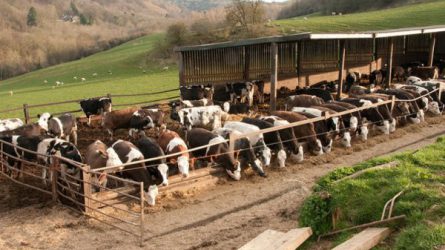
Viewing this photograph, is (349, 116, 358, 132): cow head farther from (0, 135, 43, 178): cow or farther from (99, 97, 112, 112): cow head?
(99, 97, 112, 112): cow head

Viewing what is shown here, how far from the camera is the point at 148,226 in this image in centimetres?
909

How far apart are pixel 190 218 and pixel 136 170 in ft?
6.14

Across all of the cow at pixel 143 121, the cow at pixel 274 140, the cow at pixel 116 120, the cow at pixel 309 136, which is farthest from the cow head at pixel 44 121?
the cow at pixel 309 136

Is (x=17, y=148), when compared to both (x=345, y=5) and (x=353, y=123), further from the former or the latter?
(x=345, y=5)

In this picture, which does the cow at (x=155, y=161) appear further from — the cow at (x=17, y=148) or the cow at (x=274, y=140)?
the cow at (x=274, y=140)

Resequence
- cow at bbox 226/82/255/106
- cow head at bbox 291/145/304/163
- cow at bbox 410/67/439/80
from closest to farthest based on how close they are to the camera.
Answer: cow head at bbox 291/145/304/163 → cow at bbox 226/82/255/106 → cow at bbox 410/67/439/80

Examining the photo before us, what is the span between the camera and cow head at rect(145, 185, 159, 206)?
391 inches

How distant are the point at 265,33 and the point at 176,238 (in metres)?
46.8

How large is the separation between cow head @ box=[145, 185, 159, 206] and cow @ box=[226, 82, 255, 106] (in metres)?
11.4

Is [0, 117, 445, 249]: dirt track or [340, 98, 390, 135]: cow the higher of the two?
[340, 98, 390, 135]: cow

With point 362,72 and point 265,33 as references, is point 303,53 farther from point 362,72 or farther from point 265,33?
point 265,33

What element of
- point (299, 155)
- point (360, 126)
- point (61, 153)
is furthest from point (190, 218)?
point (360, 126)

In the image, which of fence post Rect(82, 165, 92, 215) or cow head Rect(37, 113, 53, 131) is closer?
fence post Rect(82, 165, 92, 215)

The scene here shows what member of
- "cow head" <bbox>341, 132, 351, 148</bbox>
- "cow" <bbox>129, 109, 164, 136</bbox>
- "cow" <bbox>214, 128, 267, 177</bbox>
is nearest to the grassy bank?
"cow" <bbox>214, 128, 267, 177</bbox>
